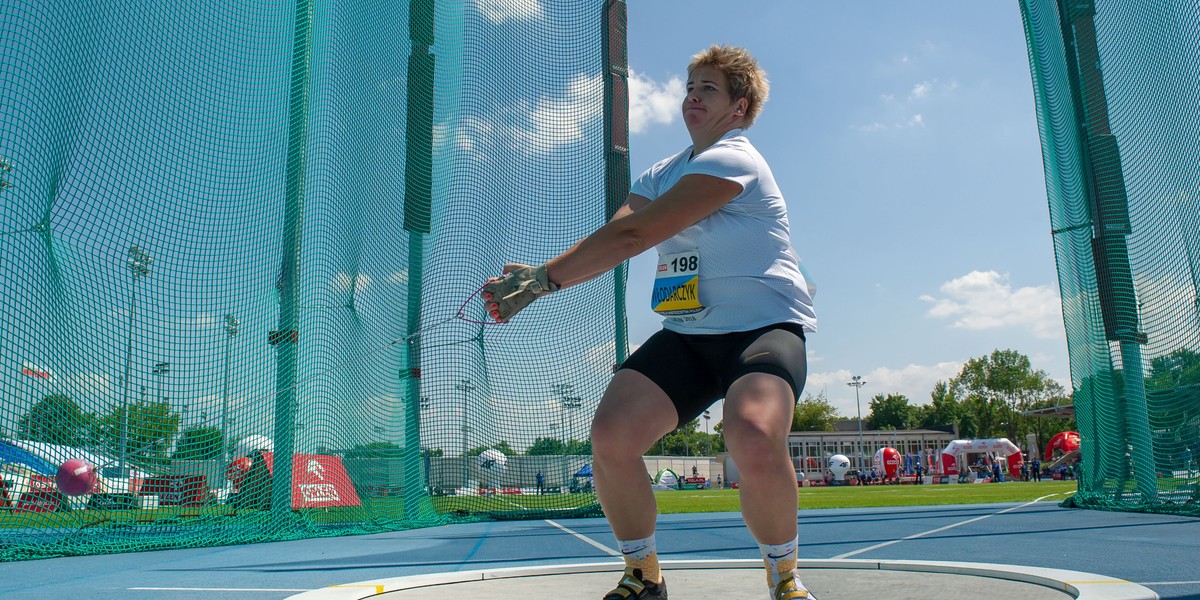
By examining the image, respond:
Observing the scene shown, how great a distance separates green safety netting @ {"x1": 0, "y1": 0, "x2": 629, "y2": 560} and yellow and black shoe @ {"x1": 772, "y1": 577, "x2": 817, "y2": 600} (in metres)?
2.72

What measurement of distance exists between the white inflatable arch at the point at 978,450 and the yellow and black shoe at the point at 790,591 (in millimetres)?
49355

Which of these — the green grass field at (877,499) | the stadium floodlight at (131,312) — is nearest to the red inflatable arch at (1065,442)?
the green grass field at (877,499)

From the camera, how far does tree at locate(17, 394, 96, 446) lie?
5387 mm

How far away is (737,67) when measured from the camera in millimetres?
2680

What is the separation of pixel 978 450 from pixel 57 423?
2052 inches

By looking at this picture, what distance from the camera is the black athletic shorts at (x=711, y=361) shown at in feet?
7.72

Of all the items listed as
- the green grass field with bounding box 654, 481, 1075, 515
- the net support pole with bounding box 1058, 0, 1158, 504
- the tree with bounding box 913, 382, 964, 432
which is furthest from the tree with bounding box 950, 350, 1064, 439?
the net support pole with bounding box 1058, 0, 1158, 504

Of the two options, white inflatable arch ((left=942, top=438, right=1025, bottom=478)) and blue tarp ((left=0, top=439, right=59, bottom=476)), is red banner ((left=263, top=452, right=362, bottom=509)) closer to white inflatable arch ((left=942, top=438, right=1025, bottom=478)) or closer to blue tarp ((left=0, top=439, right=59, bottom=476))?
blue tarp ((left=0, top=439, right=59, bottom=476))

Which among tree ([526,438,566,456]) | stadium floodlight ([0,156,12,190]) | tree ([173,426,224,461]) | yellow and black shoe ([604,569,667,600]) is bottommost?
yellow and black shoe ([604,569,667,600])

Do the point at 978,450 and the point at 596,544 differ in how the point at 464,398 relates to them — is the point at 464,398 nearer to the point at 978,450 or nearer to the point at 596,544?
the point at 596,544

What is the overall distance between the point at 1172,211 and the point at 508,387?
21.2ft

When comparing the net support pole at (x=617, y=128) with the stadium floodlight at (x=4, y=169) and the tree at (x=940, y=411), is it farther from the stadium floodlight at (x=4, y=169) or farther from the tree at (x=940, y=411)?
the tree at (x=940, y=411)

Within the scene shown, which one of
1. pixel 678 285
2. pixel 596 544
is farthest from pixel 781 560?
pixel 596 544

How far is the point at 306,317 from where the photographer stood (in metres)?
7.27
